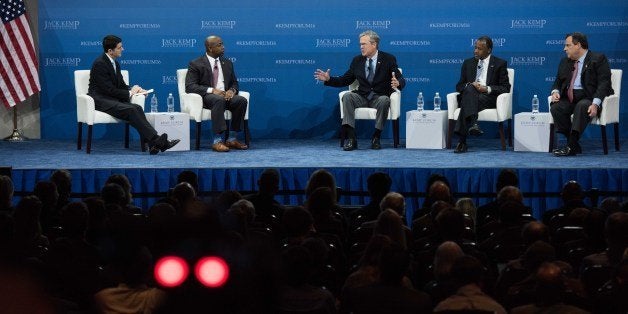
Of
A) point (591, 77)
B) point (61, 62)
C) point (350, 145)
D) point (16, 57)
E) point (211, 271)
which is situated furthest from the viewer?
point (61, 62)

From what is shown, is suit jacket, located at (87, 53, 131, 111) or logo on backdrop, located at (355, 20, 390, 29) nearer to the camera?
suit jacket, located at (87, 53, 131, 111)

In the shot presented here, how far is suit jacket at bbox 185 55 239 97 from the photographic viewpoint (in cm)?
1013

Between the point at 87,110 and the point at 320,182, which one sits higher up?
the point at 87,110

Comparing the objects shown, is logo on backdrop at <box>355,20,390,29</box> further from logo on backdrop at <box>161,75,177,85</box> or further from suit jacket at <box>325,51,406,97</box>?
logo on backdrop at <box>161,75,177,85</box>

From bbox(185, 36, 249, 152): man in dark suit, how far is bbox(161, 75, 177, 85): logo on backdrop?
99 cm

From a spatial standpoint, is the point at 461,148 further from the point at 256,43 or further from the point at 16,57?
the point at 16,57

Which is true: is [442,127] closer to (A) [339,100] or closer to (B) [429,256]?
(A) [339,100]

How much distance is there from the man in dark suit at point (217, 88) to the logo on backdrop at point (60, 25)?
5.91 feet

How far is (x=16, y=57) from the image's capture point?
1088 centimetres

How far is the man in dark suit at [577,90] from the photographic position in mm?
9398

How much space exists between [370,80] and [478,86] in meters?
1.17

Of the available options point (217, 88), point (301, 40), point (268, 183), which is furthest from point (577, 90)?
point (268, 183)

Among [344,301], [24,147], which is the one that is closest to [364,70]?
[24,147]

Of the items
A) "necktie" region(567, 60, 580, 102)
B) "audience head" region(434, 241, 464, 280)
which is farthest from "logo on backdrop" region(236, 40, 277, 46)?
"audience head" region(434, 241, 464, 280)
